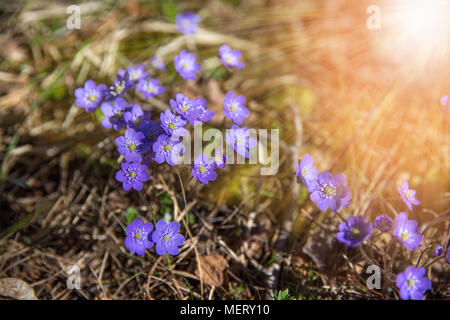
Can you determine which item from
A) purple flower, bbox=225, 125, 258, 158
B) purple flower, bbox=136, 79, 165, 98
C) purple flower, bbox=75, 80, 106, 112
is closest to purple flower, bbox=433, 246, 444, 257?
purple flower, bbox=225, 125, 258, 158

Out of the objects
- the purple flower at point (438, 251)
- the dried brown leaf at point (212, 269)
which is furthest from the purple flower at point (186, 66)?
→ the purple flower at point (438, 251)

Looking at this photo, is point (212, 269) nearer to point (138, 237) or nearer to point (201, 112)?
point (138, 237)

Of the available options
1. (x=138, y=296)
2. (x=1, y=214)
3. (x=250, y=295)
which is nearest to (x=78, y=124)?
(x=1, y=214)

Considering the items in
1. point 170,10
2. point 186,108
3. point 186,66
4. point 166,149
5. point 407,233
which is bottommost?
point 407,233

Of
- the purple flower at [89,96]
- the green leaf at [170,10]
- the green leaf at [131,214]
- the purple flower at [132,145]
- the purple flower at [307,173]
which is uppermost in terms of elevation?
the green leaf at [170,10]

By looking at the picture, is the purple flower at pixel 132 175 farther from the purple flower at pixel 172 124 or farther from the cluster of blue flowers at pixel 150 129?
the purple flower at pixel 172 124

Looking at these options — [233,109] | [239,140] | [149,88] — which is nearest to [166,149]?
[239,140]

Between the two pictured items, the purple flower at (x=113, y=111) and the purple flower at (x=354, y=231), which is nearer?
the purple flower at (x=354, y=231)
